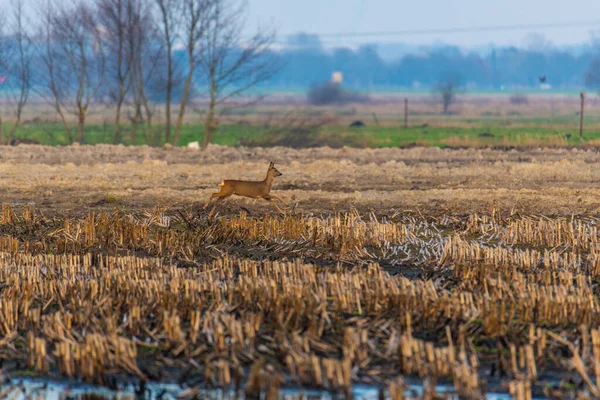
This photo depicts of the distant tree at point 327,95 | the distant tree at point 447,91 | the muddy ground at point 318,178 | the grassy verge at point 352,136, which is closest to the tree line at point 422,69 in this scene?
the distant tree at point 447,91

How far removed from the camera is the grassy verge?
3741 cm

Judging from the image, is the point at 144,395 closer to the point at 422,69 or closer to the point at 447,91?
the point at 447,91

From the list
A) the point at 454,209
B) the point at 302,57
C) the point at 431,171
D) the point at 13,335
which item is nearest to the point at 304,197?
the point at 454,209

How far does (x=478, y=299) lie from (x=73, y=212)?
9.41 metres

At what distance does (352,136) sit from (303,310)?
3405 centimetres

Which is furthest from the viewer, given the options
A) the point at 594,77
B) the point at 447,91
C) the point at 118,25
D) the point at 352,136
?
the point at 594,77

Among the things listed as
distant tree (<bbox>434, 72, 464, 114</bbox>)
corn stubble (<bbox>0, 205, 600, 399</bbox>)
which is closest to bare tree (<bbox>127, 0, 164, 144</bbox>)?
corn stubble (<bbox>0, 205, 600, 399</bbox>)

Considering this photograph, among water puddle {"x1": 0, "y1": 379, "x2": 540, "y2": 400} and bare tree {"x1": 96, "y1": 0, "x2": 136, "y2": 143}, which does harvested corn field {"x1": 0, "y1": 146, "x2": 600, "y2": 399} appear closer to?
water puddle {"x1": 0, "y1": 379, "x2": 540, "y2": 400}

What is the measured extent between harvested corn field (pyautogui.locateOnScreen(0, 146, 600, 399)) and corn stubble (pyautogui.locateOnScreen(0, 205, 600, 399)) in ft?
0.08

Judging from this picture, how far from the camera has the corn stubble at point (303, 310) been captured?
7.75 m

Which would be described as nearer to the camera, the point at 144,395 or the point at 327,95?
the point at 144,395

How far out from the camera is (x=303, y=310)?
364 inches

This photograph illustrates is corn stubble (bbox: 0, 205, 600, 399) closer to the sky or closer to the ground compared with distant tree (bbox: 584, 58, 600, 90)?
closer to the ground

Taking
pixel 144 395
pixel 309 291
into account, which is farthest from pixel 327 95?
pixel 144 395
